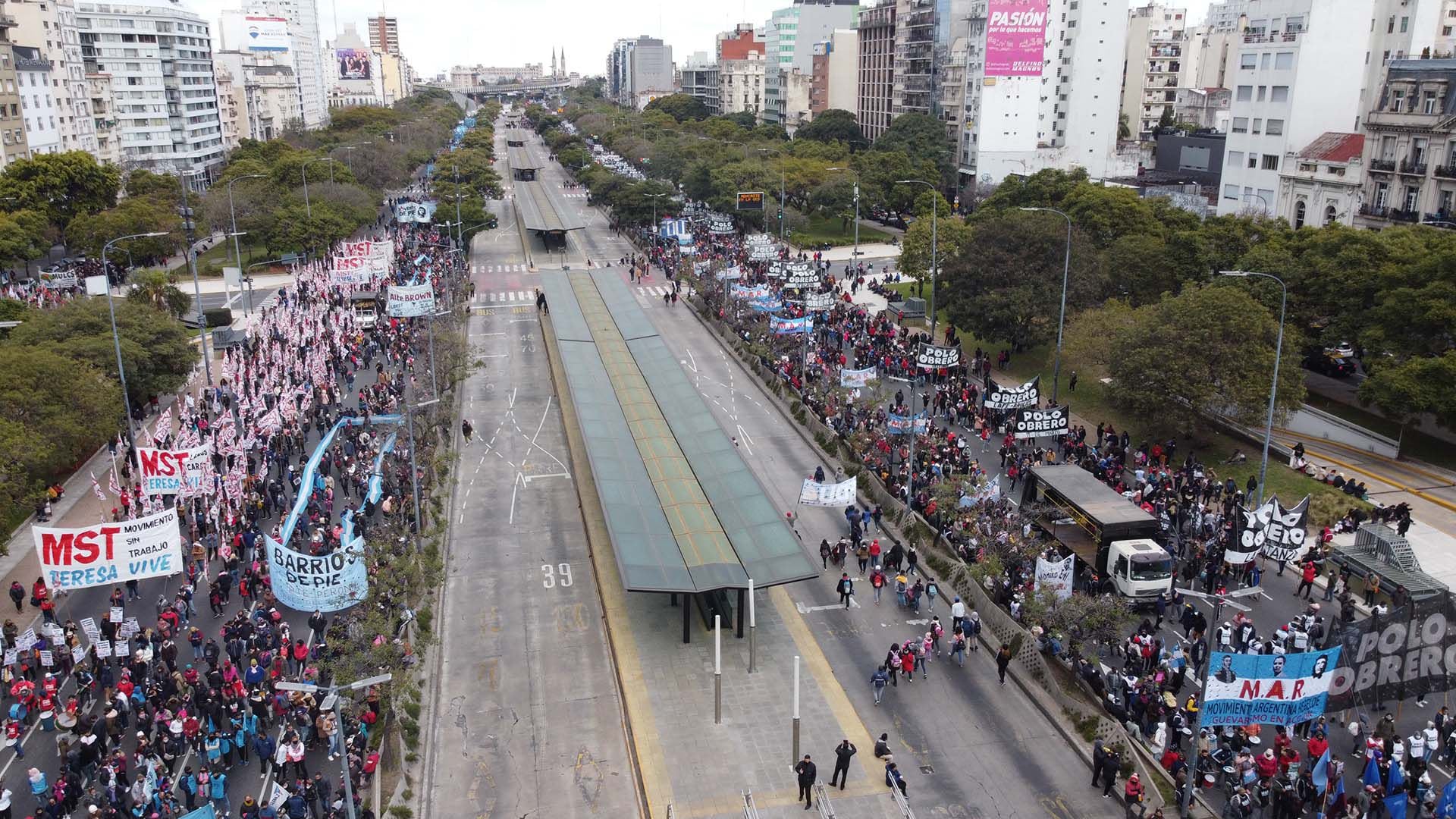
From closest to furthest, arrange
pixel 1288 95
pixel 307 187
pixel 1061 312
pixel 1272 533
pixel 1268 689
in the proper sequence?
pixel 1268 689, pixel 1272 533, pixel 1061 312, pixel 1288 95, pixel 307 187

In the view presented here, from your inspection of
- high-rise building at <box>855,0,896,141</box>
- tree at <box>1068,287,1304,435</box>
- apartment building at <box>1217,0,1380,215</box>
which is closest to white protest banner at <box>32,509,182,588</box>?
tree at <box>1068,287,1304,435</box>

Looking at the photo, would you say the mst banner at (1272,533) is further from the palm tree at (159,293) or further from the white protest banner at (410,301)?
the palm tree at (159,293)

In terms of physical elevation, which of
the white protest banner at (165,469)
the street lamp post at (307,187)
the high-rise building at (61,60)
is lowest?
the white protest banner at (165,469)

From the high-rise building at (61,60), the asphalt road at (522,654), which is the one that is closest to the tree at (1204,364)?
the asphalt road at (522,654)

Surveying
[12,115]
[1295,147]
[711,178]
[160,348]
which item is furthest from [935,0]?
[160,348]

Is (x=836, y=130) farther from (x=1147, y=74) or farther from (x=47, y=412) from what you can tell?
(x=47, y=412)

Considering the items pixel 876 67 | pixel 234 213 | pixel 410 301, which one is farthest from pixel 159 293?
pixel 876 67
